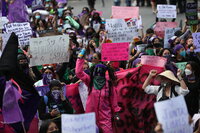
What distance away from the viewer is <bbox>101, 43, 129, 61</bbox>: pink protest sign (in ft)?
28.0

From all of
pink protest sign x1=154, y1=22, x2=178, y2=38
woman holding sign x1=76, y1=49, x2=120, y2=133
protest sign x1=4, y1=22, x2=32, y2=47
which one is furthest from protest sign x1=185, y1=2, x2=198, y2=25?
woman holding sign x1=76, y1=49, x2=120, y2=133

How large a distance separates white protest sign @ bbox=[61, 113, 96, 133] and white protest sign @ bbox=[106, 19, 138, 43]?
4895 mm

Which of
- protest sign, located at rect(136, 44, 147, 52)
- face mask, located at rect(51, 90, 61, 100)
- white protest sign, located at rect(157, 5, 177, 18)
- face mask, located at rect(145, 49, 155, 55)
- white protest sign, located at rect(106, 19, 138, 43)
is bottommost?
face mask, located at rect(51, 90, 61, 100)

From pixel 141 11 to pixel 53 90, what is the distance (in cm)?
1654

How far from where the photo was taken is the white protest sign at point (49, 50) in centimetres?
855

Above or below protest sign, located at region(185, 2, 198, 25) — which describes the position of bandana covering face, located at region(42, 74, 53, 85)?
below

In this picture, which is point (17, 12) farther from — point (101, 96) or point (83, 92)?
point (101, 96)

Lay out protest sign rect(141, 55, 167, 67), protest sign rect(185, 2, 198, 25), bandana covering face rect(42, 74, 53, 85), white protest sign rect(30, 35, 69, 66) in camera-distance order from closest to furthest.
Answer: protest sign rect(141, 55, 167, 67) < bandana covering face rect(42, 74, 53, 85) < white protest sign rect(30, 35, 69, 66) < protest sign rect(185, 2, 198, 25)

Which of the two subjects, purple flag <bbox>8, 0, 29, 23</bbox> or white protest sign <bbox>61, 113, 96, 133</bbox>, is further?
purple flag <bbox>8, 0, 29, 23</bbox>

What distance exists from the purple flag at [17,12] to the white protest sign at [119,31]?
3.02 metres

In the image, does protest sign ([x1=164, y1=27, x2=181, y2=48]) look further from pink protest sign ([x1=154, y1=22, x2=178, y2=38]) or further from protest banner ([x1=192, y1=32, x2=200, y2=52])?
protest banner ([x1=192, y1=32, x2=200, y2=52])

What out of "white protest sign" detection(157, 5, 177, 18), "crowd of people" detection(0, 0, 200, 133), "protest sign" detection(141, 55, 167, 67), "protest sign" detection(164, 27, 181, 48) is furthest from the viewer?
"white protest sign" detection(157, 5, 177, 18)

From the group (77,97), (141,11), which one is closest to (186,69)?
(77,97)

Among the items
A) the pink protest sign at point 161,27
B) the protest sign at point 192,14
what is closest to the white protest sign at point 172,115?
the protest sign at point 192,14
